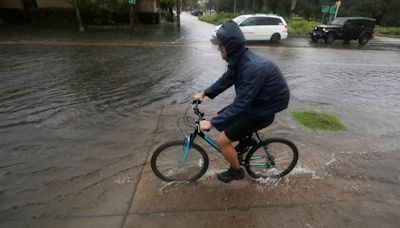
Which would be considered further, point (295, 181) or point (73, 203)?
point (295, 181)

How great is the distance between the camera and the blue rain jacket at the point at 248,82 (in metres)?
2.52

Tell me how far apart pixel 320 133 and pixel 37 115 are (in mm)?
5629

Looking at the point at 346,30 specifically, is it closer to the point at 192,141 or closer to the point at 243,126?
the point at 243,126

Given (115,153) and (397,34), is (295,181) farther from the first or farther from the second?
(397,34)

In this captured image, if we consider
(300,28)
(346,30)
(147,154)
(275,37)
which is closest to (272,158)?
(147,154)

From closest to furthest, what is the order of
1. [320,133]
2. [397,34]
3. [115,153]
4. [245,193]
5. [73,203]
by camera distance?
1. [73,203]
2. [245,193]
3. [115,153]
4. [320,133]
5. [397,34]

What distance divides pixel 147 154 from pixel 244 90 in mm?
2160

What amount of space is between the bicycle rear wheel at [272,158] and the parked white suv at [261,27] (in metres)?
13.2

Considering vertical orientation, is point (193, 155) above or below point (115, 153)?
above

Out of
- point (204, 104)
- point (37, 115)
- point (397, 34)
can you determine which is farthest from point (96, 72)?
point (397, 34)

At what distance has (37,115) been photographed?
5.38 m

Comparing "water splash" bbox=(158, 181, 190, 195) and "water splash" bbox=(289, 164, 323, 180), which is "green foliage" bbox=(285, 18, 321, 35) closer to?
"water splash" bbox=(289, 164, 323, 180)

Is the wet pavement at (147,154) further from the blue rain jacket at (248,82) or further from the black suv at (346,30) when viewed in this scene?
the black suv at (346,30)

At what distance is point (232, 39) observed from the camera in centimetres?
250
